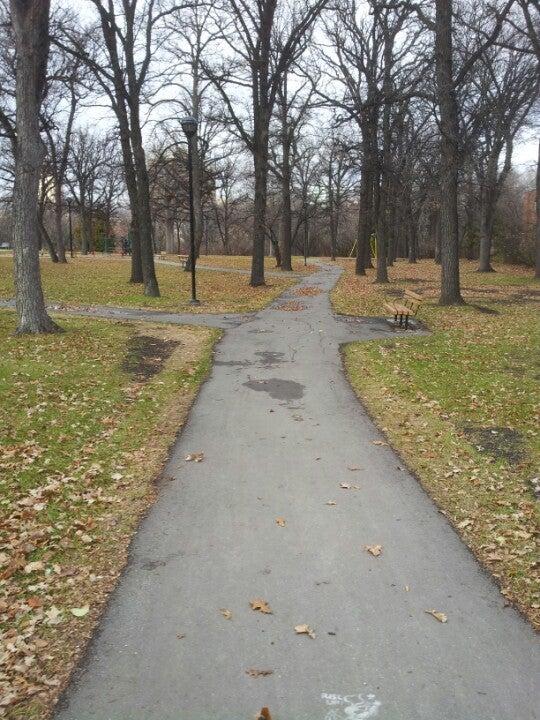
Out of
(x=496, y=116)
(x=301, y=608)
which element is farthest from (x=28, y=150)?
(x=496, y=116)

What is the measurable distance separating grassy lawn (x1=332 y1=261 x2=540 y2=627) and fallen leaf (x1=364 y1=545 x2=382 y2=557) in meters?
0.76

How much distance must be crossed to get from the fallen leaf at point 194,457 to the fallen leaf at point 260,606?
8.21 ft

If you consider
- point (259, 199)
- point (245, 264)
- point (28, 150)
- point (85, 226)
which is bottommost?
point (245, 264)

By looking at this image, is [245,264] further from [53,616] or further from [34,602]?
[53,616]

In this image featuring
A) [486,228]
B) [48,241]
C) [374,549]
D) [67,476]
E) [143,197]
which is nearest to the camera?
[374,549]

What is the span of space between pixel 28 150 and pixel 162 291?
10.6 m

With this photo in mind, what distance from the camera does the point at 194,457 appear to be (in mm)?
6160

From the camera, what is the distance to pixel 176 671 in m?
3.10

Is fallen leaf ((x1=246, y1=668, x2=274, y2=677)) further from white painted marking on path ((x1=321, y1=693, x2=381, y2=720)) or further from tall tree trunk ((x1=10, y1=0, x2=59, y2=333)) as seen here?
tall tree trunk ((x1=10, y1=0, x2=59, y2=333))

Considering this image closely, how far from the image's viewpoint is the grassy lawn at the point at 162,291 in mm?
17688

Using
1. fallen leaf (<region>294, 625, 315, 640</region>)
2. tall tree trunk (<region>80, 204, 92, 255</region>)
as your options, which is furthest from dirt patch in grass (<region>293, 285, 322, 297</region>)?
tall tree trunk (<region>80, 204, 92, 255</region>)

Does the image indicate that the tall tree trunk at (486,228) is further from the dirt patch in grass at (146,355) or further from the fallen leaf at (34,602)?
the fallen leaf at (34,602)

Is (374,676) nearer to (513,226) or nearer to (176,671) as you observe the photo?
(176,671)

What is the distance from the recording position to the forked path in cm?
294
